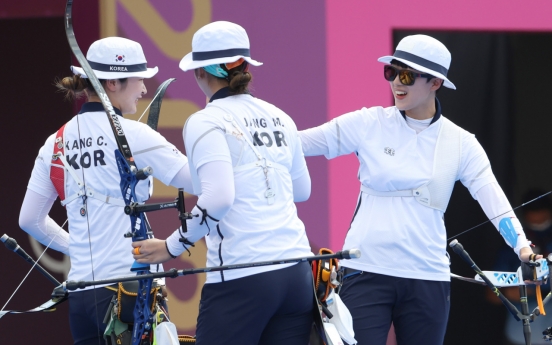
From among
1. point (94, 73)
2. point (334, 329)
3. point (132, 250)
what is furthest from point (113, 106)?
point (334, 329)

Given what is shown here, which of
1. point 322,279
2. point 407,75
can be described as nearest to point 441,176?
point 407,75

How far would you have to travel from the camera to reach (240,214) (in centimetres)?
285

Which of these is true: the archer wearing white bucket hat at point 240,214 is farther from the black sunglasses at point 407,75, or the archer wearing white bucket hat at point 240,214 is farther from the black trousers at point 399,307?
the black sunglasses at point 407,75

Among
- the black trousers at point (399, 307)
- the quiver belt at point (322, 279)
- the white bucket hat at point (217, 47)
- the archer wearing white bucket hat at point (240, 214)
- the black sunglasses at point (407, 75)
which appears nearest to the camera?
the archer wearing white bucket hat at point (240, 214)

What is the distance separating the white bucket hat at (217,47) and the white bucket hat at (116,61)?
1.14 feet

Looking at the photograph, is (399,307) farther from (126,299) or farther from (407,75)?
(126,299)

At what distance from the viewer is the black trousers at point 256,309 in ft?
9.28

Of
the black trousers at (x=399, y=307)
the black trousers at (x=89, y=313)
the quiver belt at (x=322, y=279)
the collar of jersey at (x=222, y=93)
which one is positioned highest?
the collar of jersey at (x=222, y=93)

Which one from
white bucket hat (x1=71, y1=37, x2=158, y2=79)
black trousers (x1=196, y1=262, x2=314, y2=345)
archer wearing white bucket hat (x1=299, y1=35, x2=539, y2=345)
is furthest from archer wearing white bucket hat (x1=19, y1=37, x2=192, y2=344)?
archer wearing white bucket hat (x1=299, y1=35, x2=539, y2=345)

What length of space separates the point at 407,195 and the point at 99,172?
4.14 ft

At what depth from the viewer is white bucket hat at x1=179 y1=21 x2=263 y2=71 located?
2939 mm

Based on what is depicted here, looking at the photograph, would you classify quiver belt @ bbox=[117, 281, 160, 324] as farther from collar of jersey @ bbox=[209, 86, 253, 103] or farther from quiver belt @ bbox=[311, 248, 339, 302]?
collar of jersey @ bbox=[209, 86, 253, 103]

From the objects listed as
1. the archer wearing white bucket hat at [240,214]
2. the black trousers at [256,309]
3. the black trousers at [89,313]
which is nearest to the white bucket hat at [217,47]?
the archer wearing white bucket hat at [240,214]

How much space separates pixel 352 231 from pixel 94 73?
1.25 meters
